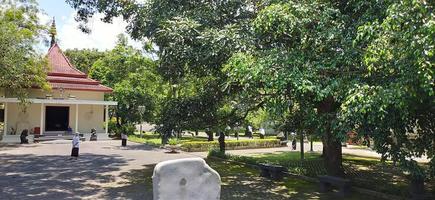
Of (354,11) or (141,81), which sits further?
(141,81)

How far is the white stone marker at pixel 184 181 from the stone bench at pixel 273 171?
19.1ft

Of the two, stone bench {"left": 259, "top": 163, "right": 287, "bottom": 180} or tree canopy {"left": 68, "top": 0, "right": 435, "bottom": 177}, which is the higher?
tree canopy {"left": 68, "top": 0, "right": 435, "bottom": 177}

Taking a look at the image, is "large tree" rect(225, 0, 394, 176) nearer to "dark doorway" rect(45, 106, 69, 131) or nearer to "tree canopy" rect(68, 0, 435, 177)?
"tree canopy" rect(68, 0, 435, 177)

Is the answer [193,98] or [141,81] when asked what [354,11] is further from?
[141,81]

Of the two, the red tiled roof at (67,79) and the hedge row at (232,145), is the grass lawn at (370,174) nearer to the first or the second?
the hedge row at (232,145)

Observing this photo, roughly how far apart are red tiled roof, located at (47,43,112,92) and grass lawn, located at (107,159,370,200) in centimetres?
1741

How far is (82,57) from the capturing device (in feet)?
179

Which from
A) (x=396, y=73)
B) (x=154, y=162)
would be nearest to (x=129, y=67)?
(x=154, y=162)

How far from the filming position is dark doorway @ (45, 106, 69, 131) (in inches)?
1241

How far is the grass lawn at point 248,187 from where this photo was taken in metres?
11.4

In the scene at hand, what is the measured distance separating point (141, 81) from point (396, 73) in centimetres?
2818

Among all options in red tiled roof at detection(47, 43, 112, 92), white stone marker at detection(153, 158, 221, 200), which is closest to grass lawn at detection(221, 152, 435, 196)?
white stone marker at detection(153, 158, 221, 200)

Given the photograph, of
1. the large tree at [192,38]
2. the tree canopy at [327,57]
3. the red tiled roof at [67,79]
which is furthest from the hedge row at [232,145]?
the red tiled roof at [67,79]

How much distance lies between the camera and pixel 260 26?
9305 mm
